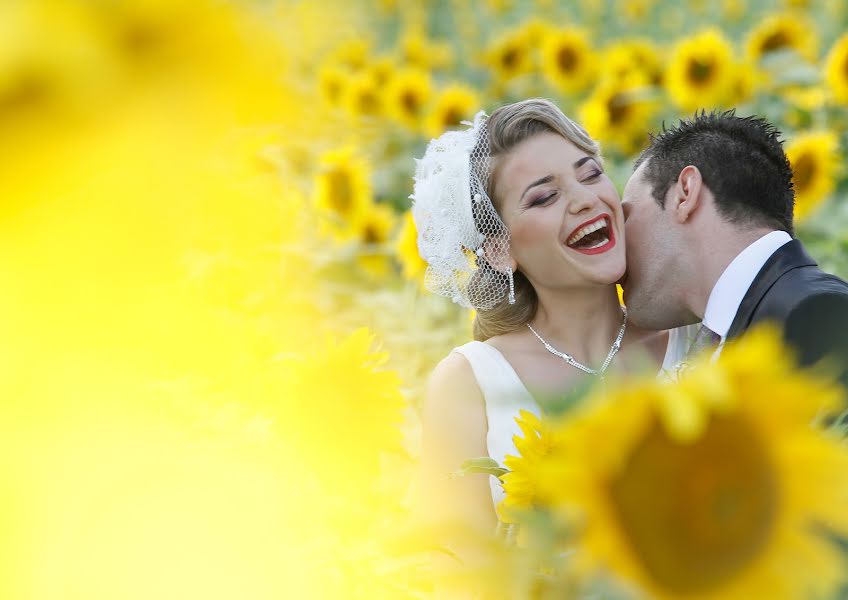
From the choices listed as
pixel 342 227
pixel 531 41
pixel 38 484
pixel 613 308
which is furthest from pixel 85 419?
pixel 531 41

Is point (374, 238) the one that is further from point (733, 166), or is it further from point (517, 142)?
point (733, 166)

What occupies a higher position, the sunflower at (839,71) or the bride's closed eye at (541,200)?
the sunflower at (839,71)

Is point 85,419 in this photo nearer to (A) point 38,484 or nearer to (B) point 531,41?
(A) point 38,484

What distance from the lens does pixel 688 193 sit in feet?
6.35

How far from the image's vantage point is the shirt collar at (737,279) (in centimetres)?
180

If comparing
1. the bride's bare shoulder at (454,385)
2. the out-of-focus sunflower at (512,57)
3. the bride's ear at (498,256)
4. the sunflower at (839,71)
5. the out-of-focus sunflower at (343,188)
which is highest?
the out-of-focus sunflower at (512,57)

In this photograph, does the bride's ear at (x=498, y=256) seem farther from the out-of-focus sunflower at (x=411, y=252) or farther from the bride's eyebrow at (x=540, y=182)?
the out-of-focus sunflower at (x=411, y=252)

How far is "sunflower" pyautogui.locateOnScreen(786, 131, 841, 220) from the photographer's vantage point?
3.24 metres

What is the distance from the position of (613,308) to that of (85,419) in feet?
7.13

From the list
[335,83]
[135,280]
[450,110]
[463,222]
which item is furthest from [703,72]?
[135,280]

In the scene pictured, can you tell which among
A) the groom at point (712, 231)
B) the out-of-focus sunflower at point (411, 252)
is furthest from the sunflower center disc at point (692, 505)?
the out-of-focus sunflower at point (411, 252)

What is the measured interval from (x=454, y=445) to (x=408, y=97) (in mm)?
3166

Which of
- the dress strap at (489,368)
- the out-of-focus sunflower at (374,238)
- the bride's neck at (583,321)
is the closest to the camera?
the dress strap at (489,368)

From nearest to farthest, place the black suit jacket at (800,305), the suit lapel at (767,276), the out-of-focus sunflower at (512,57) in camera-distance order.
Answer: the black suit jacket at (800,305)
the suit lapel at (767,276)
the out-of-focus sunflower at (512,57)
